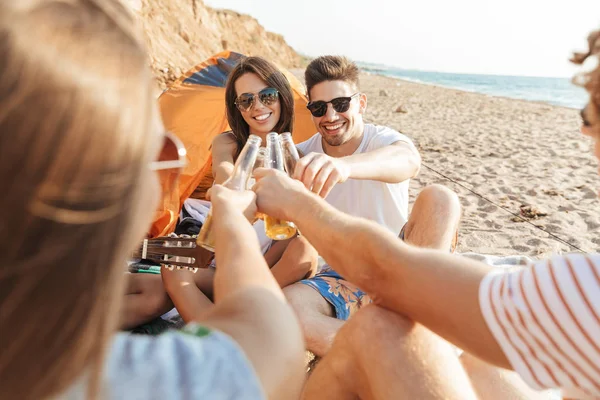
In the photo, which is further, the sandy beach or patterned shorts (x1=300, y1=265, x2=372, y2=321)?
the sandy beach

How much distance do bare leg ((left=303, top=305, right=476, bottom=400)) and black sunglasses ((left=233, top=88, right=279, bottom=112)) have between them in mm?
1991

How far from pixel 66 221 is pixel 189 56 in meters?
17.5

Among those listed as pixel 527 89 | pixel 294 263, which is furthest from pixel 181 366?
pixel 527 89

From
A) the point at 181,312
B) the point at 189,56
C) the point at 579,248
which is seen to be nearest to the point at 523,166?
the point at 579,248

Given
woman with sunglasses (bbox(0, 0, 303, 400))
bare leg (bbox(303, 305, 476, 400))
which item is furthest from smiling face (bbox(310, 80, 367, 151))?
woman with sunglasses (bbox(0, 0, 303, 400))

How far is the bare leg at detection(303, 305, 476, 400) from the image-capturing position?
4.21ft

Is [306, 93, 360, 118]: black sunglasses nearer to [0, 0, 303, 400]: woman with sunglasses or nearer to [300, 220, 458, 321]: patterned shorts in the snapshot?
[300, 220, 458, 321]: patterned shorts

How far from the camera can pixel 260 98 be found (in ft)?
10.5

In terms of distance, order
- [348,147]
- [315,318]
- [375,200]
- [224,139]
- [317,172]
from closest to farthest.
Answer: [317,172], [315,318], [375,200], [348,147], [224,139]

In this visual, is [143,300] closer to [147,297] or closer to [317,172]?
[147,297]

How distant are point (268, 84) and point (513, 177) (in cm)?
404

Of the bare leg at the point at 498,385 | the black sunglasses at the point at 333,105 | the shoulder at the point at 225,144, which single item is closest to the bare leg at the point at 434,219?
the bare leg at the point at 498,385

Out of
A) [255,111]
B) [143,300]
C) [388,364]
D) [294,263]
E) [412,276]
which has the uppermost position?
[255,111]

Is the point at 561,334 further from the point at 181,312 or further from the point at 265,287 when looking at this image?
the point at 181,312
